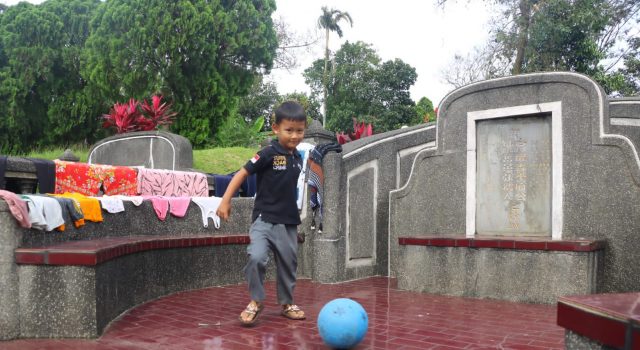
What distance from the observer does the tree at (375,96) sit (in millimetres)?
32906

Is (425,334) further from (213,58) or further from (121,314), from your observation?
(213,58)

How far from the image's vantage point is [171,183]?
8.45 metres

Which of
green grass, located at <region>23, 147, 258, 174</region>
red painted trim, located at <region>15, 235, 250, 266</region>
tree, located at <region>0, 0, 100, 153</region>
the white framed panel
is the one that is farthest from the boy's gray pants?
tree, located at <region>0, 0, 100, 153</region>

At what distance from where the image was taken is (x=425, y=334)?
14.1 ft

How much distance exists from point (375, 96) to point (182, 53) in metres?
15.7

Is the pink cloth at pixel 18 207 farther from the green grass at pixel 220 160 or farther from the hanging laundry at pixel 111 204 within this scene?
the green grass at pixel 220 160

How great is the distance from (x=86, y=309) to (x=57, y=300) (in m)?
0.23

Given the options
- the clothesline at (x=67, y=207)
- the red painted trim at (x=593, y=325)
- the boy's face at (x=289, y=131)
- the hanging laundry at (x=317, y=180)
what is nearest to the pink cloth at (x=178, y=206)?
the clothesline at (x=67, y=207)

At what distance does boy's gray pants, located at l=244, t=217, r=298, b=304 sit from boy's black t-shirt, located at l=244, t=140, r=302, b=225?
0.08 meters

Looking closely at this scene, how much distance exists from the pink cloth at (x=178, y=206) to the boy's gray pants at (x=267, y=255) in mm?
2159

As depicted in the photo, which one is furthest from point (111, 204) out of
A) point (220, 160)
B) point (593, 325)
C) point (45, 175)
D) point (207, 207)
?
point (220, 160)

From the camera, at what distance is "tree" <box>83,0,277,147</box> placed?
66.4ft

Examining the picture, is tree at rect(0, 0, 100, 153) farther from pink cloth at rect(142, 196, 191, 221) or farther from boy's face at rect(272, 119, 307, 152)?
boy's face at rect(272, 119, 307, 152)

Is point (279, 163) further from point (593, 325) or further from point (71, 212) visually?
point (593, 325)
